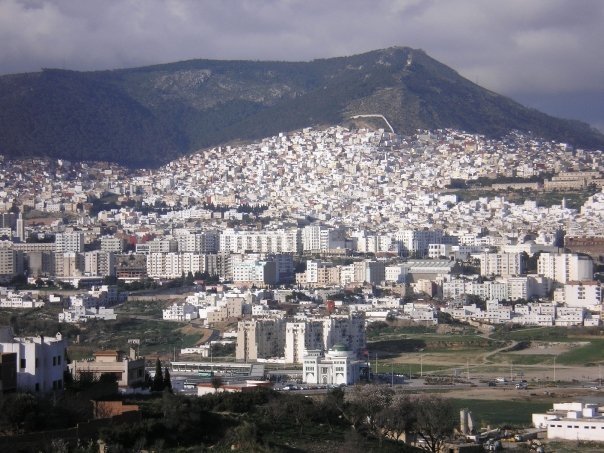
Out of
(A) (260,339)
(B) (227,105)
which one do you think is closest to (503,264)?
(A) (260,339)

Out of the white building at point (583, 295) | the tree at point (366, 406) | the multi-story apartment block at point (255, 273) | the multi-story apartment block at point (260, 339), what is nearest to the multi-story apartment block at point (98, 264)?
the multi-story apartment block at point (255, 273)

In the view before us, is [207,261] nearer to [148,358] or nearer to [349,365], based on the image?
[148,358]

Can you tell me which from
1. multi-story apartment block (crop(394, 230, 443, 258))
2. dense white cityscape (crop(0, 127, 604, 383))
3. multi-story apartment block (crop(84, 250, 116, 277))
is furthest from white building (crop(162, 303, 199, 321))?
multi-story apartment block (crop(394, 230, 443, 258))

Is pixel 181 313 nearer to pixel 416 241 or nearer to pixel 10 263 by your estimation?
pixel 10 263

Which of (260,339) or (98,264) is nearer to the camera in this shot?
(260,339)

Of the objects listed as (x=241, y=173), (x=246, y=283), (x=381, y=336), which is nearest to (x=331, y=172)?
(x=241, y=173)

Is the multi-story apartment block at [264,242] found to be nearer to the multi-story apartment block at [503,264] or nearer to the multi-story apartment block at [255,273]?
the multi-story apartment block at [255,273]

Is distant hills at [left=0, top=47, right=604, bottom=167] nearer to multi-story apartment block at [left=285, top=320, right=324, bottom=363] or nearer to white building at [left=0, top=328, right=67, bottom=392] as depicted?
multi-story apartment block at [left=285, top=320, right=324, bottom=363]
